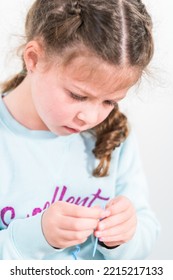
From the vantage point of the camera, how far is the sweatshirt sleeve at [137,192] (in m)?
1.04

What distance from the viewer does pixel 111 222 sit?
2.95 feet

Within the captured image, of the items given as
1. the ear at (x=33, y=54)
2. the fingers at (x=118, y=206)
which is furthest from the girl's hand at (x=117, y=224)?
the ear at (x=33, y=54)

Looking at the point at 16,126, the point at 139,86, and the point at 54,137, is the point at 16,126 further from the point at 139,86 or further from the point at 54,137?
the point at 139,86

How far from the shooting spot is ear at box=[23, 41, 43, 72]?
890 mm

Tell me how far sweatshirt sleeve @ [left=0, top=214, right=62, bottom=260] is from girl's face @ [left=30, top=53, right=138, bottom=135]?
0.17 metres

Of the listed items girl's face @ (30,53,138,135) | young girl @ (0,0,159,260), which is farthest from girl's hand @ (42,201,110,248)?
girl's face @ (30,53,138,135)

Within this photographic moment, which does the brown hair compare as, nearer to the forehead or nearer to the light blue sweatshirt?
the forehead

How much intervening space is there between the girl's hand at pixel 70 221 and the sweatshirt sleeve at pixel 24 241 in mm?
36

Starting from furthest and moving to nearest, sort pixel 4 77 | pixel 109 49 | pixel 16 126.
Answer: pixel 4 77 < pixel 16 126 < pixel 109 49

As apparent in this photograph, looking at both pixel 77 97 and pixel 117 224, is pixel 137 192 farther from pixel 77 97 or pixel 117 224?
pixel 77 97

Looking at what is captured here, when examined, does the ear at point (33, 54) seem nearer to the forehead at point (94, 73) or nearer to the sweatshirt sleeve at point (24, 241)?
the forehead at point (94, 73)

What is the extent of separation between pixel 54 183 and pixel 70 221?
0.17 meters

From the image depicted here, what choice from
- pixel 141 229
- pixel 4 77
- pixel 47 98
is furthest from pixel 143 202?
pixel 4 77

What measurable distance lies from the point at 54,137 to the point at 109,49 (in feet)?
0.82
